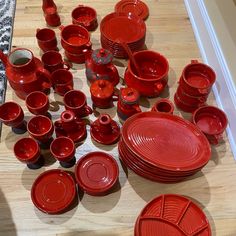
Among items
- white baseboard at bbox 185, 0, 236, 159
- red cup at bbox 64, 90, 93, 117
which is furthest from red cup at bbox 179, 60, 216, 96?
red cup at bbox 64, 90, 93, 117

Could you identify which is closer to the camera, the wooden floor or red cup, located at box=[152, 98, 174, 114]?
the wooden floor

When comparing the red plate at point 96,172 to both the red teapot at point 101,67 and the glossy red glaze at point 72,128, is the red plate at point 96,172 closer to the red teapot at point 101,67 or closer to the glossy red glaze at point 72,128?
the glossy red glaze at point 72,128

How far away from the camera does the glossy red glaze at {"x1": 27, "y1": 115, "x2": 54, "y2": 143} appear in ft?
3.35

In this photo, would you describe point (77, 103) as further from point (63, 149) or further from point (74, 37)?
point (74, 37)

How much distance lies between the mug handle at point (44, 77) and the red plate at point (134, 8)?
0.49 metres

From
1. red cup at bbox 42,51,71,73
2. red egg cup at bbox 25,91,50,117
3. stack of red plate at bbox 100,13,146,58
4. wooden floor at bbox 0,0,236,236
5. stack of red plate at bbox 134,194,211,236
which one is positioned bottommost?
wooden floor at bbox 0,0,236,236

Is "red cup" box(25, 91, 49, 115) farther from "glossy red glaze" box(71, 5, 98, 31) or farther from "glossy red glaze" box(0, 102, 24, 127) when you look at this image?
"glossy red glaze" box(71, 5, 98, 31)

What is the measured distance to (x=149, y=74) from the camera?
4.05ft

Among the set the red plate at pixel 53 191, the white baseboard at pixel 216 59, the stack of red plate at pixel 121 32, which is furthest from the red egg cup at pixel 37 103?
the white baseboard at pixel 216 59

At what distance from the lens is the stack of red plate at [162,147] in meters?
0.90

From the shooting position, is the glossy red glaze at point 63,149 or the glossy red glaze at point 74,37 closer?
the glossy red glaze at point 63,149

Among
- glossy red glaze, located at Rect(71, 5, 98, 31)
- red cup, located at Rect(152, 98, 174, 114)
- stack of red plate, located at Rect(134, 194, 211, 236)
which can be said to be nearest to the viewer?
stack of red plate, located at Rect(134, 194, 211, 236)

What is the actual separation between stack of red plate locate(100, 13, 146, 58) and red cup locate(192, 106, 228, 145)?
376 millimetres

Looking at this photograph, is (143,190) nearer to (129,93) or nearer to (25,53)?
(129,93)
